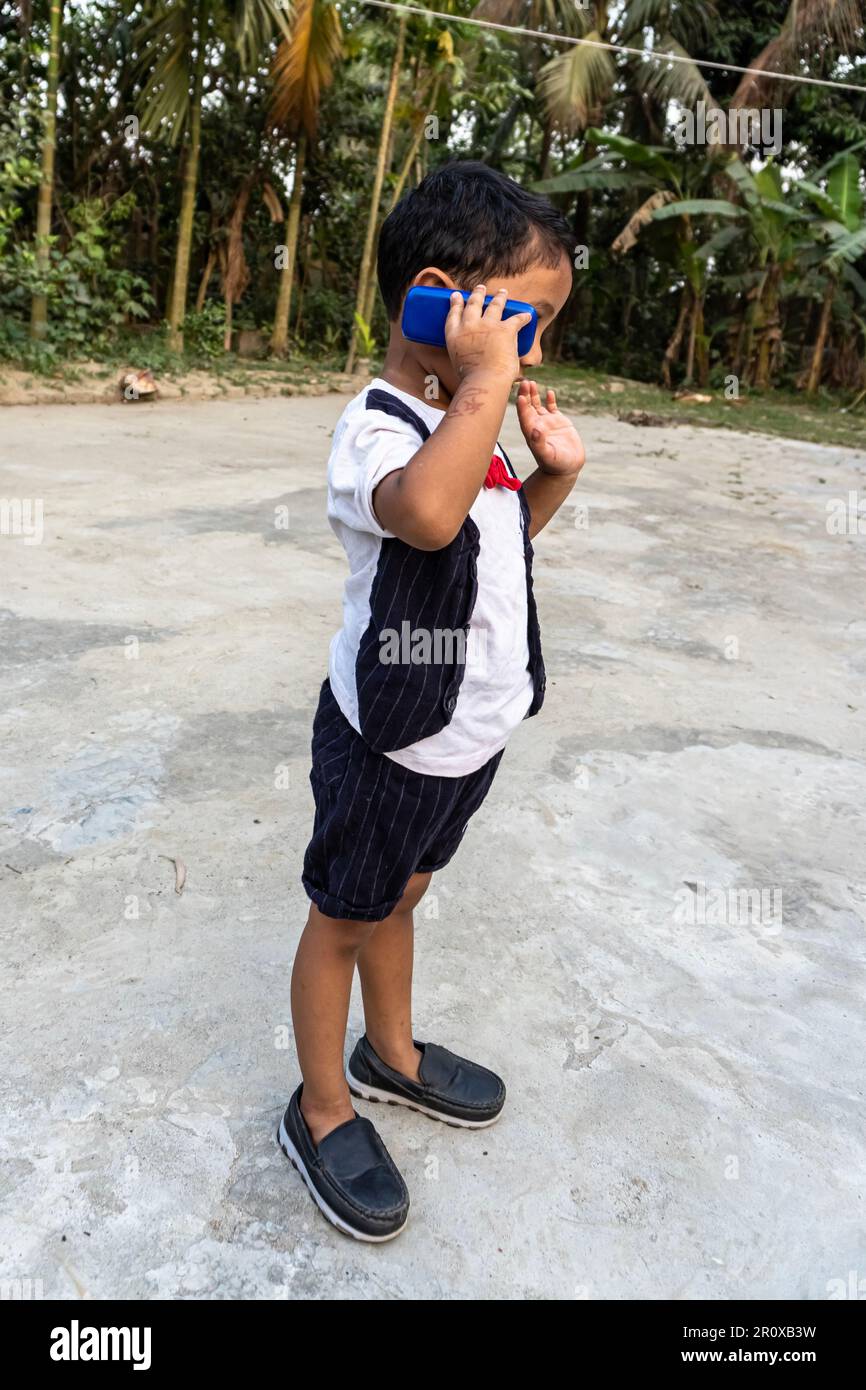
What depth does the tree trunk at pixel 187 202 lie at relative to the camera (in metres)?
9.09

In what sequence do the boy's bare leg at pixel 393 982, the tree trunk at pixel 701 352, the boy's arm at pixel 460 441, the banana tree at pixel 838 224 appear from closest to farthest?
the boy's arm at pixel 460 441
the boy's bare leg at pixel 393 982
the banana tree at pixel 838 224
the tree trunk at pixel 701 352

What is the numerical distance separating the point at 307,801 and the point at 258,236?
37.9ft

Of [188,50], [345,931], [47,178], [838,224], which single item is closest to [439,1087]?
[345,931]

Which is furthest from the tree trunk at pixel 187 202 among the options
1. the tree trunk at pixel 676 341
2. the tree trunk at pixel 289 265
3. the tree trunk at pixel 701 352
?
the tree trunk at pixel 701 352

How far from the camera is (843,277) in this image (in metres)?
13.1

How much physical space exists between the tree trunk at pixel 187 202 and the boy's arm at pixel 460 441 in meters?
9.39

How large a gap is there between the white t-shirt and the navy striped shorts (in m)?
0.03

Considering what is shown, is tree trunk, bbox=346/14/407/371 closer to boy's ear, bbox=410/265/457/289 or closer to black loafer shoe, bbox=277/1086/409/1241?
boy's ear, bbox=410/265/457/289

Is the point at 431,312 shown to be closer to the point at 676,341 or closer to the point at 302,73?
the point at 302,73

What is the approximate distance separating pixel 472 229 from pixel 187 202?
943 centimetres

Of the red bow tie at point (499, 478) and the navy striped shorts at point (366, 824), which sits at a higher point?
the red bow tie at point (499, 478)

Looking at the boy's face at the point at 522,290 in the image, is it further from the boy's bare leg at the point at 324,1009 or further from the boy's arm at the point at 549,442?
the boy's bare leg at the point at 324,1009

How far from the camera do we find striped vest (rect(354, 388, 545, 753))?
3.95ft

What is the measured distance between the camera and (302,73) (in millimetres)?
9625
